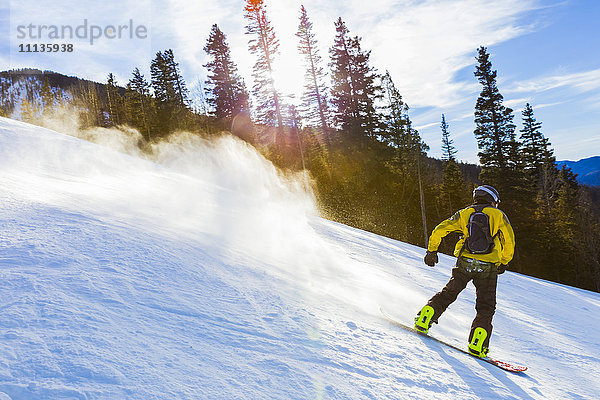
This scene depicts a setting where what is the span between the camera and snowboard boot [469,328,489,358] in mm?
3991

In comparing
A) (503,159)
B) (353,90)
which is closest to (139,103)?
(353,90)

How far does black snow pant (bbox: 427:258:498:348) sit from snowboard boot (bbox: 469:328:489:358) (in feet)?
0.29

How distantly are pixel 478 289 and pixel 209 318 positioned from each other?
11.9 ft

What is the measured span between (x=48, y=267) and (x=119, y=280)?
2.02 ft

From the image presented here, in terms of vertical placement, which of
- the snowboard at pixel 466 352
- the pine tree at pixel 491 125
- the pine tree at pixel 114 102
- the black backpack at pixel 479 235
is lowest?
the snowboard at pixel 466 352

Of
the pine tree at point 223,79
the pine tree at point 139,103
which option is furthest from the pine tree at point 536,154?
the pine tree at point 139,103

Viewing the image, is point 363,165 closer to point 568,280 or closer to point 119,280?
point 568,280

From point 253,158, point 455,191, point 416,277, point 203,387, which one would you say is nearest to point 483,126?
point 455,191

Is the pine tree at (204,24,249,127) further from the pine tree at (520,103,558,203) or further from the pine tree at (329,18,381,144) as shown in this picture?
the pine tree at (520,103,558,203)

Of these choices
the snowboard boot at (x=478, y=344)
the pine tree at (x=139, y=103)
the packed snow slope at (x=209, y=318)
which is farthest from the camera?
the pine tree at (x=139, y=103)

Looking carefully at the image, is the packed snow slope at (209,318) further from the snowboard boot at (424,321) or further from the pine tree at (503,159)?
the pine tree at (503,159)

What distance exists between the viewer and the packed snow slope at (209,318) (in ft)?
6.63

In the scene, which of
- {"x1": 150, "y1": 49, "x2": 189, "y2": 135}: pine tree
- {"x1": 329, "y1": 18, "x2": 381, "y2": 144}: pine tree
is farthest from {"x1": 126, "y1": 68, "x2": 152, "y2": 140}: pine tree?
{"x1": 329, "y1": 18, "x2": 381, "y2": 144}: pine tree

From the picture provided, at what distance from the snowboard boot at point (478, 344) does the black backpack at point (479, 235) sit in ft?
3.35
